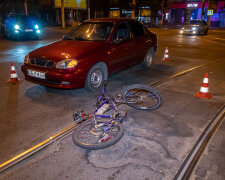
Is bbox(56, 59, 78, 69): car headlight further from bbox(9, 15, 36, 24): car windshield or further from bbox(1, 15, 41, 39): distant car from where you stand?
bbox(9, 15, 36, 24): car windshield

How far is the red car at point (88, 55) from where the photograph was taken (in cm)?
483

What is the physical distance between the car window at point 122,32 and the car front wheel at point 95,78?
1.06 m

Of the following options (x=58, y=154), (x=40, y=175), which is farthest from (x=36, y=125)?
(x=40, y=175)

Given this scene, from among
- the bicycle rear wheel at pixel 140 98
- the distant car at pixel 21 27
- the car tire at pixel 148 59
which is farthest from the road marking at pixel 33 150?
the distant car at pixel 21 27

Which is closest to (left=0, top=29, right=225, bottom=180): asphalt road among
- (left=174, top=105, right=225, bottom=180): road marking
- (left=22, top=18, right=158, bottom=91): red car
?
(left=174, top=105, right=225, bottom=180): road marking

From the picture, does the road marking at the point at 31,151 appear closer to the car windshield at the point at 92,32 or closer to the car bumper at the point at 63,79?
the car bumper at the point at 63,79

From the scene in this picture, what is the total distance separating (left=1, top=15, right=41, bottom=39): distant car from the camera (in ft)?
53.5

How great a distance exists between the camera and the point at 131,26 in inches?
262

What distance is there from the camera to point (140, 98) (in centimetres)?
453

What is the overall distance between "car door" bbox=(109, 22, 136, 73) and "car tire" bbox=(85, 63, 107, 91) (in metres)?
0.38

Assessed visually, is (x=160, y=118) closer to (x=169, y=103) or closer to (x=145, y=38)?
(x=169, y=103)

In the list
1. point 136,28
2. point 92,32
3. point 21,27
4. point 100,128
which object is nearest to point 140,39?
point 136,28

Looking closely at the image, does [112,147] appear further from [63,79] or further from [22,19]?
[22,19]

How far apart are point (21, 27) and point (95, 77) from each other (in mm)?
13320
